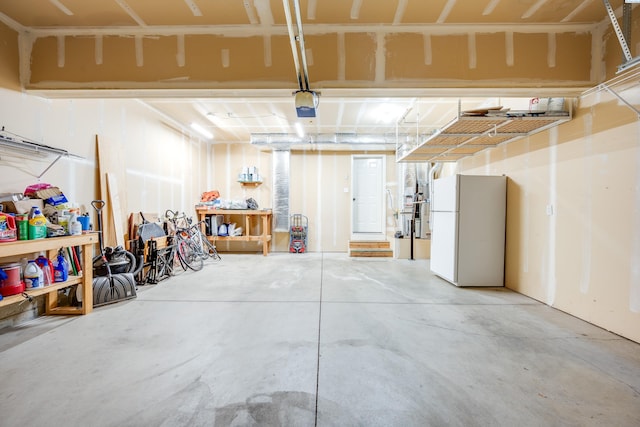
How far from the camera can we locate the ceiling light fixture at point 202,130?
5231mm

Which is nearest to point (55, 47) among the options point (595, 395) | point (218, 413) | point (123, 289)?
point (123, 289)

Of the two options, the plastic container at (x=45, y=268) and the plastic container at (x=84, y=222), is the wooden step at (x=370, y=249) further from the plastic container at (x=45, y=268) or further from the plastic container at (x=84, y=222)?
the plastic container at (x=45, y=268)

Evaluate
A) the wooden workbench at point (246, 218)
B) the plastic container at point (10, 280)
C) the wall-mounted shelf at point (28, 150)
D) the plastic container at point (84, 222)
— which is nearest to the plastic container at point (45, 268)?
the plastic container at point (10, 280)

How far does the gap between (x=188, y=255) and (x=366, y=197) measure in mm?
4514

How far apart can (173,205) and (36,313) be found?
2.72 m

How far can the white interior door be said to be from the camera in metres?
6.80

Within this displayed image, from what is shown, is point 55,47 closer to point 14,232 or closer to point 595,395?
point 14,232

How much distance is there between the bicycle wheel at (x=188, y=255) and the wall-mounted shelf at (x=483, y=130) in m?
4.29

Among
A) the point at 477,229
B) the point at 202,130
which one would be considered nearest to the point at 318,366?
the point at 477,229

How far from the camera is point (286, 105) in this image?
412 centimetres

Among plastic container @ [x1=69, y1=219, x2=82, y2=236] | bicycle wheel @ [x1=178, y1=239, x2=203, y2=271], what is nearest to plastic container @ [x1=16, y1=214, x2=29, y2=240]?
plastic container @ [x1=69, y1=219, x2=82, y2=236]

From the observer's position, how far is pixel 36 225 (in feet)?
7.16

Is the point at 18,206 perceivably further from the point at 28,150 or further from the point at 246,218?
the point at 246,218

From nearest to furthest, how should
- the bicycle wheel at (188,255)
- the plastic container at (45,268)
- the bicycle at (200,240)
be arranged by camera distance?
the plastic container at (45,268)
the bicycle wheel at (188,255)
the bicycle at (200,240)
